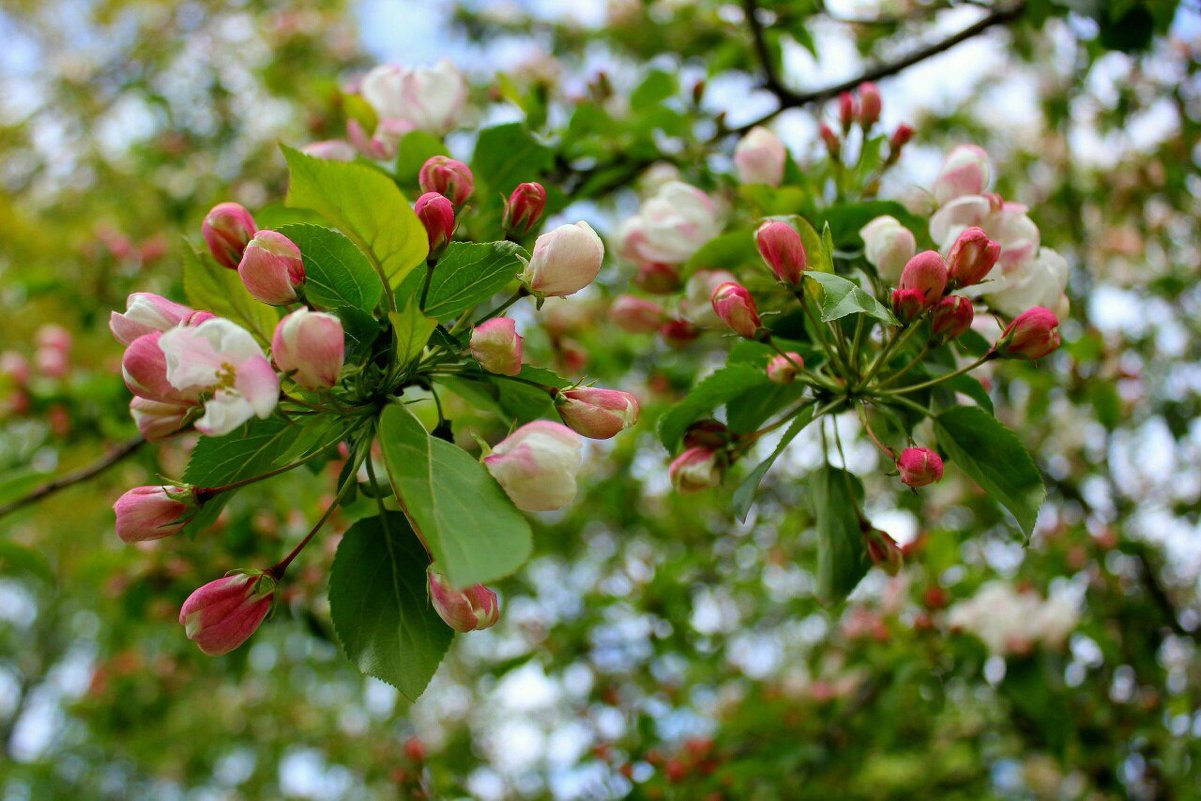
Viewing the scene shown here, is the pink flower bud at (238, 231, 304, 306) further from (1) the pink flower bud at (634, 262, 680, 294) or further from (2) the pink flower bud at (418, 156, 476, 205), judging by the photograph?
(1) the pink flower bud at (634, 262, 680, 294)

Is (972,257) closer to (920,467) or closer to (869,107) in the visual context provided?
(920,467)

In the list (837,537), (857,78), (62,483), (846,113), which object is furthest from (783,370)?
(62,483)

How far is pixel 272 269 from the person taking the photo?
0.77 m

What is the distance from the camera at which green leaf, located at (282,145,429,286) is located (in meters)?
0.79

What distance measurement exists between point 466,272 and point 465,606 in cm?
31

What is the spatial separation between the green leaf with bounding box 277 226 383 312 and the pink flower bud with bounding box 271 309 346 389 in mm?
106

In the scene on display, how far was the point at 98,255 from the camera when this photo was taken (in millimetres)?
2596

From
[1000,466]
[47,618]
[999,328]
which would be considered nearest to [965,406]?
[1000,466]

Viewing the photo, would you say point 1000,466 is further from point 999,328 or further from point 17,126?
point 17,126

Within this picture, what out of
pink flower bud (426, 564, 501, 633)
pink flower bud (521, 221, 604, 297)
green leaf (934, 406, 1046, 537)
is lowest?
green leaf (934, 406, 1046, 537)

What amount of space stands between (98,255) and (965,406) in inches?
101

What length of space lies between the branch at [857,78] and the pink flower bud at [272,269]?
1.08 meters

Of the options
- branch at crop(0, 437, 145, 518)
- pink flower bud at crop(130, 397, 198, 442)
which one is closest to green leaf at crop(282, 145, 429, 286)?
pink flower bud at crop(130, 397, 198, 442)

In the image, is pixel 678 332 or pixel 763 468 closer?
pixel 763 468
